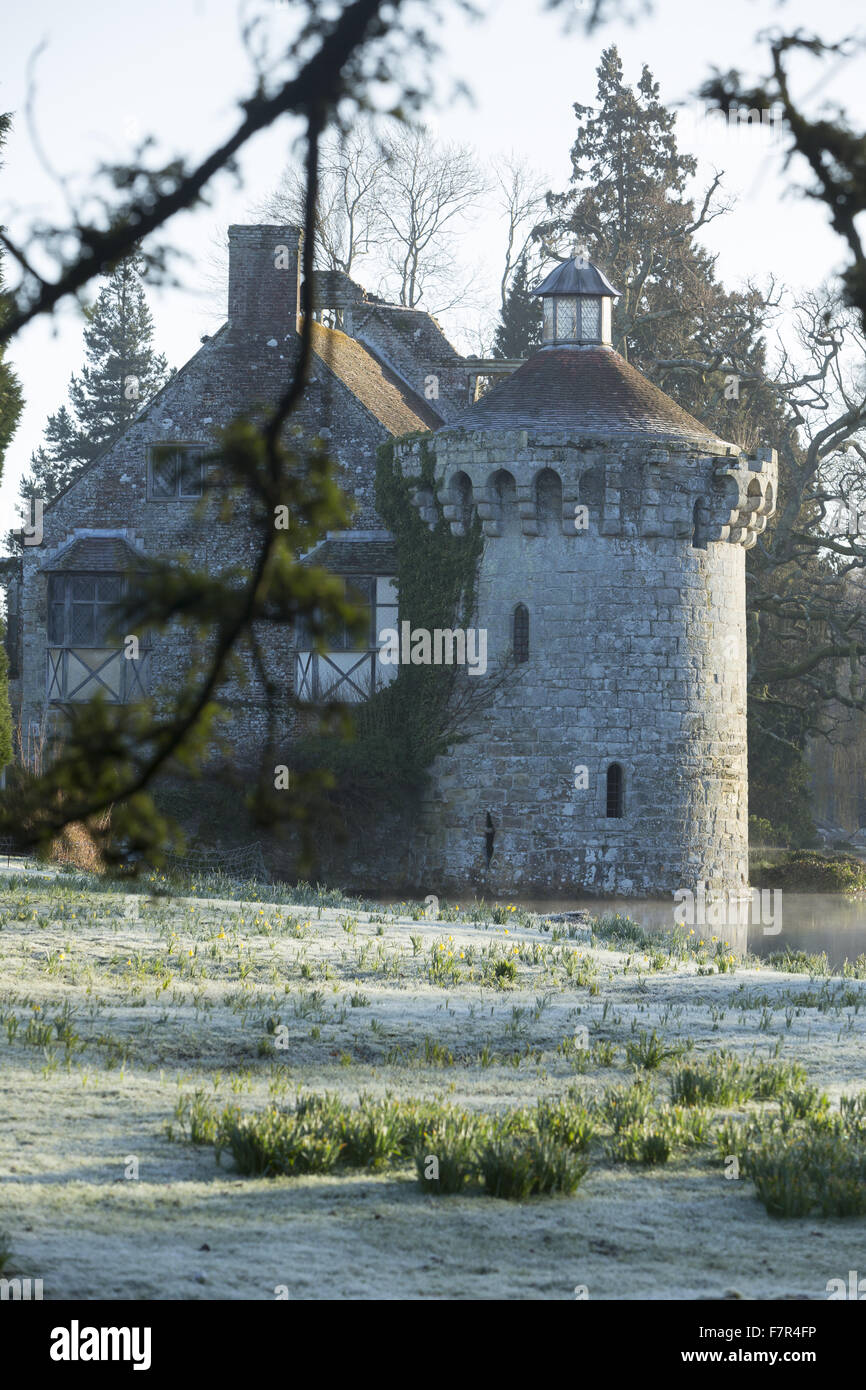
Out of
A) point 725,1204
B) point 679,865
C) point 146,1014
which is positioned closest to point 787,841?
point 679,865

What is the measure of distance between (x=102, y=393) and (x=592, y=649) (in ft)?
134

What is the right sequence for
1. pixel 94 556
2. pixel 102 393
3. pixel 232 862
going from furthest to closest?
pixel 102 393
pixel 94 556
pixel 232 862

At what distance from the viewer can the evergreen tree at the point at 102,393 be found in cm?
6106

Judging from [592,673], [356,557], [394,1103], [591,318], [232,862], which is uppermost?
[591,318]

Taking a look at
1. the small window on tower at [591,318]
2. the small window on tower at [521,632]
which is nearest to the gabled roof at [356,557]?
the small window on tower at [521,632]

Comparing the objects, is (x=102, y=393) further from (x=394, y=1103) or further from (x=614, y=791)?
(x=394, y=1103)

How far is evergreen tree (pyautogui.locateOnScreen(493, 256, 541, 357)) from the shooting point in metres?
49.4

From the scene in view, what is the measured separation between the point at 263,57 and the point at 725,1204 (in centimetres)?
498

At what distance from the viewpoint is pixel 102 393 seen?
204 ft

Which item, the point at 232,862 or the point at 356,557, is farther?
the point at 356,557

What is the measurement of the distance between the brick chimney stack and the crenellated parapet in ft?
21.6

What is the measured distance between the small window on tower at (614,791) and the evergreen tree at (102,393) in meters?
37.1

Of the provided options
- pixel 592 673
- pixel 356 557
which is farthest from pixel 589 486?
pixel 356 557

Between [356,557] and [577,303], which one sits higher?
[577,303]
